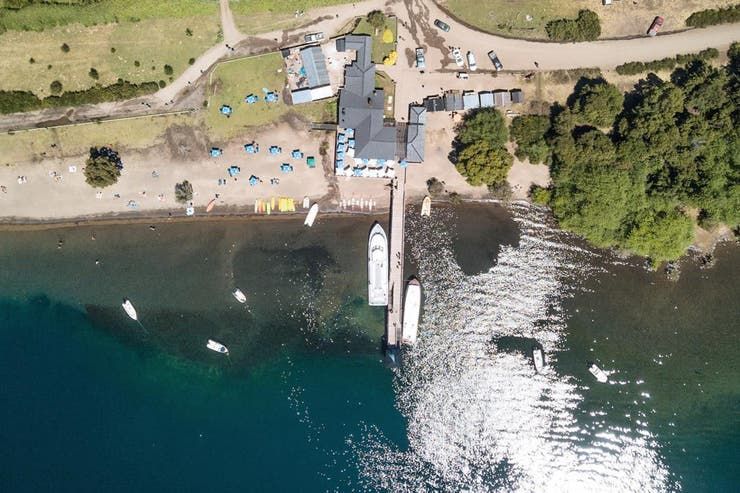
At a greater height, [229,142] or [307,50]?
[307,50]

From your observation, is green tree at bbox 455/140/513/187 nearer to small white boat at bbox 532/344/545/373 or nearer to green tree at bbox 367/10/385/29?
green tree at bbox 367/10/385/29

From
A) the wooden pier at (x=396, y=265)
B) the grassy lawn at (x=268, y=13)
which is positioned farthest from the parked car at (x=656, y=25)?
the grassy lawn at (x=268, y=13)

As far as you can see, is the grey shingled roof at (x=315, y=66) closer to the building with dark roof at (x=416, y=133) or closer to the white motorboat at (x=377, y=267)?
the building with dark roof at (x=416, y=133)

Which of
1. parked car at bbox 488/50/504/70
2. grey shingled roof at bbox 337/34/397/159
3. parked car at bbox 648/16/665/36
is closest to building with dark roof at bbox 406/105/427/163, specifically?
grey shingled roof at bbox 337/34/397/159

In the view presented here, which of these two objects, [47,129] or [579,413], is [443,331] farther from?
[47,129]

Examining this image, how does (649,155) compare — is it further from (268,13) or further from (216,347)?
(216,347)

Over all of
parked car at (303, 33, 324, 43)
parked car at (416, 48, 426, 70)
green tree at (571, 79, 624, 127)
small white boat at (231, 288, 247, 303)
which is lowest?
small white boat at (231, 288, 247, 303)

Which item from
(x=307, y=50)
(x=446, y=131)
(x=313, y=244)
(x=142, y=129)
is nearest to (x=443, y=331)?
(x=313, y=244)
